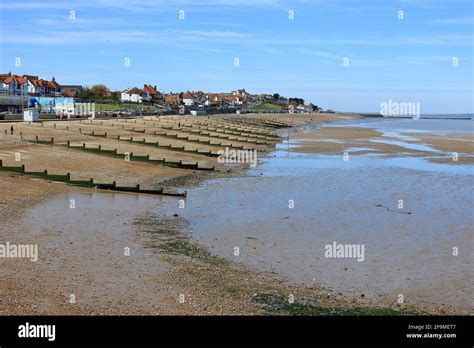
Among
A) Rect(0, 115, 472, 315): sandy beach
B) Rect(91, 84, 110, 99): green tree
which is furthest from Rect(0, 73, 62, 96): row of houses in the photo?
Rect(0, 115, 472, 315): sandy beach

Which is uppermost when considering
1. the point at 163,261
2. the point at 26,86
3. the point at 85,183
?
the point at 26,86

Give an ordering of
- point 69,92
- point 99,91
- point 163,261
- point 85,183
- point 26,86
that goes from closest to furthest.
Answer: point 163,261, point 85,183, point 26,86, point 99,91, point 69,92

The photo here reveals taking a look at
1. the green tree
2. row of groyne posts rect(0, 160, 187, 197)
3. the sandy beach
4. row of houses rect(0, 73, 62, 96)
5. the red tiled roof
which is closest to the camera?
the sandy beach

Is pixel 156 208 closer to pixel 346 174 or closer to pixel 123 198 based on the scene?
pixel 123 198

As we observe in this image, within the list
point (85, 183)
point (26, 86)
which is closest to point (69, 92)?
point (26, 86)

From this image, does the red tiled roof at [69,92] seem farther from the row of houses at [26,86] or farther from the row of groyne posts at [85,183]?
the row of groyne posts at [85,183]

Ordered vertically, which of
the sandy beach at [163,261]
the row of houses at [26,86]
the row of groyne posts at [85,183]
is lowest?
the sandy beach at [163,261]

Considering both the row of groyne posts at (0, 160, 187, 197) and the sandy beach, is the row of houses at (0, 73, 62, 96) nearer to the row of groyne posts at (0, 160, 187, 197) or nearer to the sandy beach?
the row of groyne posts at (0, 160, 187, 197)

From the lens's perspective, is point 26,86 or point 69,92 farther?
point 69,92

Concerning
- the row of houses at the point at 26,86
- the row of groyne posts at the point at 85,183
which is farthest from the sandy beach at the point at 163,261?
the row of houses at the point at 26,86

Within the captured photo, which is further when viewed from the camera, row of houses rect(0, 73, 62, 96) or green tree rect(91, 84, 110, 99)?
green tree rect(91, 84, 110, 99)

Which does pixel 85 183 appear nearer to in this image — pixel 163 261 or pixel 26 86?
pixel 163 261

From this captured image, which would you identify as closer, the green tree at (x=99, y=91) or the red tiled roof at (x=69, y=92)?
the red tiled roof at (x=69, y=92)

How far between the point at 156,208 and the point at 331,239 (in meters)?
7.91
